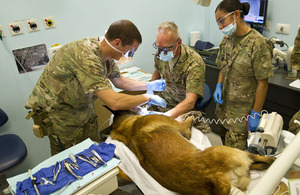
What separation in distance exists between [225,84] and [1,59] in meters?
2.24

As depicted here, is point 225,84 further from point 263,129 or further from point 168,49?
point 263,129

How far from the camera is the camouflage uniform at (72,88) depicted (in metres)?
1.54

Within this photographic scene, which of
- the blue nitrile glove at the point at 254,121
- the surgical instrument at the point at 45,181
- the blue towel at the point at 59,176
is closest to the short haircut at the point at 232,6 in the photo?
the blue nitrile glove at the point at 254,121

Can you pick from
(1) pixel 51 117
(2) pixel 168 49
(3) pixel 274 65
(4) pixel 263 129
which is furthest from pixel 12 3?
(3) pixel 274 65

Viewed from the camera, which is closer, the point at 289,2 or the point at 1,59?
the point at 1,59

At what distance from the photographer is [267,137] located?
3.84 ft

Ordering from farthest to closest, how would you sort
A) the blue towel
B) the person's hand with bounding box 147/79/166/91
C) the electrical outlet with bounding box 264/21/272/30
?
the electrical outlet with bounding box 264/21/272/30 < the person's hand with bounding box 147/79/166/91 < the blue towel

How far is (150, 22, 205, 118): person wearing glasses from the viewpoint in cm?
184

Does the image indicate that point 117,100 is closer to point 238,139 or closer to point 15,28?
point 238,139

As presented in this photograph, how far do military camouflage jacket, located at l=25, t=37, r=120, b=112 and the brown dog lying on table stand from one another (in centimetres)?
46

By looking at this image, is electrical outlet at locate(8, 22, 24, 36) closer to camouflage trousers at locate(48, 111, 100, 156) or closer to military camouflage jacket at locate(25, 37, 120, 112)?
military camouflage jacket at locate(25, 37, 120, 112)

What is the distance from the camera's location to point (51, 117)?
183 centimetres

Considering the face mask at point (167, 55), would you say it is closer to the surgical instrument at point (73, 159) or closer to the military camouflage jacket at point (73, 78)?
the military camouflage jacket at point (73, 78)

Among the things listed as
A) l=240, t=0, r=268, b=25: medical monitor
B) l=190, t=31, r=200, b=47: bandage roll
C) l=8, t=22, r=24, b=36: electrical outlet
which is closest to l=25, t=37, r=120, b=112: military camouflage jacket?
l=8, t=22, r=24, b=36: electrical outlet
